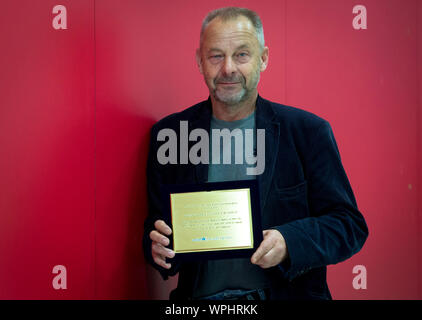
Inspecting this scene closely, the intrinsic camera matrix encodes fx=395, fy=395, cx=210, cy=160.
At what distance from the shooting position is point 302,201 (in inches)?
54.7

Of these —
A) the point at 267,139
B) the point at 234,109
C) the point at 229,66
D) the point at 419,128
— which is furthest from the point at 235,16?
the point at 419,128

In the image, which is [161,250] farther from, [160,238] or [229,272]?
[229,272]

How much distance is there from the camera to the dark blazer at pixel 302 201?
1.30 m

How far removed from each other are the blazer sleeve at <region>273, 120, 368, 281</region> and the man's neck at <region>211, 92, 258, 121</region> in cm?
27

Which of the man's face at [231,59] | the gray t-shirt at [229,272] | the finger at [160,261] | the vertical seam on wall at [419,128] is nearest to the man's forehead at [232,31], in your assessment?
the man's face at [231,59]

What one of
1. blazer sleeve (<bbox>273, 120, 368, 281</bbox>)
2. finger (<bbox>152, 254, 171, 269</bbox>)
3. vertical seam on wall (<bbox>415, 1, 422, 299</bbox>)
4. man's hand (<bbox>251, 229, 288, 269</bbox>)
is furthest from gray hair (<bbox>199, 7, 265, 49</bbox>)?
vertical seam on wall (<bbox>415, 1, 422, 299</bbox>)

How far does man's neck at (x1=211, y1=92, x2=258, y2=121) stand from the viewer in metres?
1.48

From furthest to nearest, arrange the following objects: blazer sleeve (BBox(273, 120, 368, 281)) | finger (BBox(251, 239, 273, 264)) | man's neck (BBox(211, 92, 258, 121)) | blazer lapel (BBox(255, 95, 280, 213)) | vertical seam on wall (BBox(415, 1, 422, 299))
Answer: vertical seam on wall (BBox(415, 1, 422, 299))
man's neck (BBox(211, 92, 258, 121))
blazer lapel (BBox(255, 95, 280, 213))
blazer sleeve (BBox(273, 120, 368, 281))
finger (BBox(251, 239, 273, 264))

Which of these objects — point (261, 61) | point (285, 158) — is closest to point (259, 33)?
point (261, 61)

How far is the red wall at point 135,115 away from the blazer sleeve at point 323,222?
0.61 m

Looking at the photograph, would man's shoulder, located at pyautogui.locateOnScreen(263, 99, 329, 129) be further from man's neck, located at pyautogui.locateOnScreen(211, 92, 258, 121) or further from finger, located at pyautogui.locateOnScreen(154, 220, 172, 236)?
finger, located at pyautogui.locateOnScreen(154, 220, 172, 236)

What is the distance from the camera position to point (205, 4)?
1818 millimetres

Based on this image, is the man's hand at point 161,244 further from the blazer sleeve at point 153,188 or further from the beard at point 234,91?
the beard at point 234,91

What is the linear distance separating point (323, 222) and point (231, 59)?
642 millimetres
